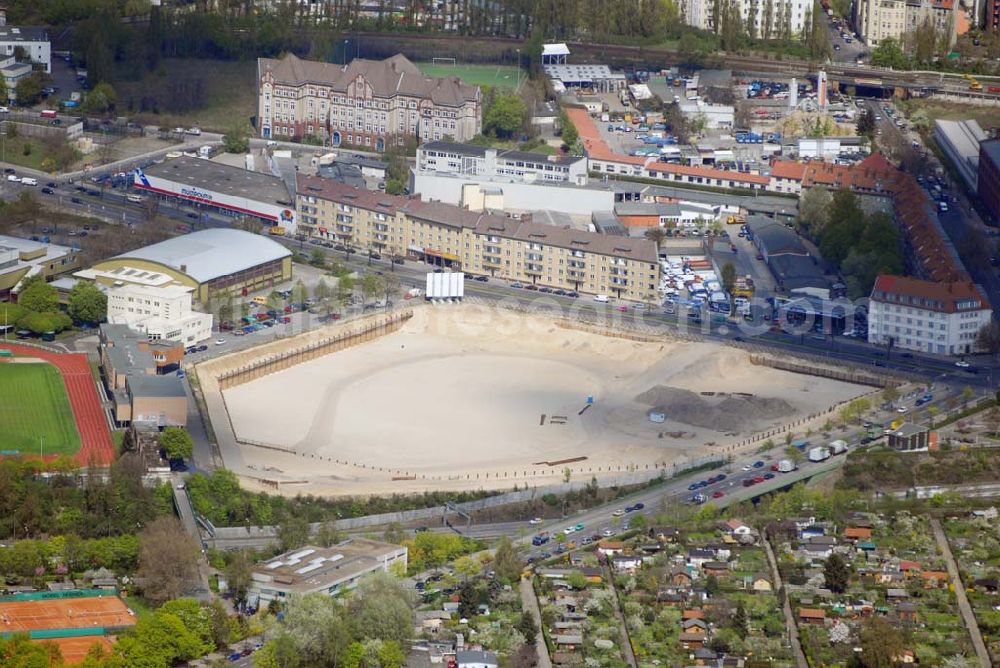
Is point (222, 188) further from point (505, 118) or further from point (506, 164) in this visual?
point (505, 118)

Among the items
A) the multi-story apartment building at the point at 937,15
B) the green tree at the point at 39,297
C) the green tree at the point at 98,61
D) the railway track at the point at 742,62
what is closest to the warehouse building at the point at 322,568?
the green tree at the point at 39,297

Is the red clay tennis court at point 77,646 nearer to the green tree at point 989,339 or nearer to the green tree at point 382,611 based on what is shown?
the green tree at point 382,611

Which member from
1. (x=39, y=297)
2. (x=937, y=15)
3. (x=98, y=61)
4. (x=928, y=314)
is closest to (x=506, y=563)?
(x=928, y=314)

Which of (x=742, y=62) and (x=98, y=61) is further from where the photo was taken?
(x=742, y=62)

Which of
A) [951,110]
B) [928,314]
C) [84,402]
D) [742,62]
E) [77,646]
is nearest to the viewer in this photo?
[77,646]

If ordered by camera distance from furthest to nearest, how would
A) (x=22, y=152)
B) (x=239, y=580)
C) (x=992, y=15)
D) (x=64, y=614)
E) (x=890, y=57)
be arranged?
(x=992, y=15) < (x=890, y=57) < (x=22, y=152) < (x=239, y=580) < (x=64, y=614)
